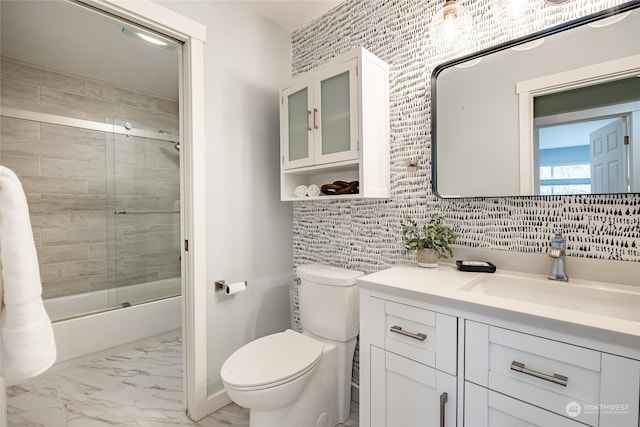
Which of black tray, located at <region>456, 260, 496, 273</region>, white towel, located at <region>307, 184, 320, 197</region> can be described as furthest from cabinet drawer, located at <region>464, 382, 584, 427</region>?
white towel, located at <region>307, 184, 320, 197</region>

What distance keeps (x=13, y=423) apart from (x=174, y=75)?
8.40 feet

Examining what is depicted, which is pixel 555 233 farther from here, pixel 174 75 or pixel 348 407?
pixel 174 75

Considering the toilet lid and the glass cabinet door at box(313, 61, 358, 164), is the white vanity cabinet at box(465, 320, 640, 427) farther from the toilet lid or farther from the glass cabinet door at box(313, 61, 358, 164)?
the glass cabinet door at box(313, 61, 358, 164)

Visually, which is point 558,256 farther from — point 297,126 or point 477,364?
point 297,126

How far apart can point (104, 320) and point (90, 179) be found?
1.25 m

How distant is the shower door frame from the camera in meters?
1.62

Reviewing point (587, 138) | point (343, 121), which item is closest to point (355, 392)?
point (343, 121)

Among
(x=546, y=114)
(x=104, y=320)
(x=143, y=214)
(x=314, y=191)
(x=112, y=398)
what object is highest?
(x=546, y=114)

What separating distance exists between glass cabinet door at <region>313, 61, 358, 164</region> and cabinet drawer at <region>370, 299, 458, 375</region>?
0.76m

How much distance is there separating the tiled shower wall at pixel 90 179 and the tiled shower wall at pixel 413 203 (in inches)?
67.1

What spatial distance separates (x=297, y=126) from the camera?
1.79 meters

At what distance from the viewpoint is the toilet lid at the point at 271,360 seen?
4.10ft

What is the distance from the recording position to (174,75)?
264 cm

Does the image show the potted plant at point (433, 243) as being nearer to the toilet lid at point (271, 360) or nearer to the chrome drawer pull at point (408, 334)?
the chrome drawer pull at point (408, 334)
